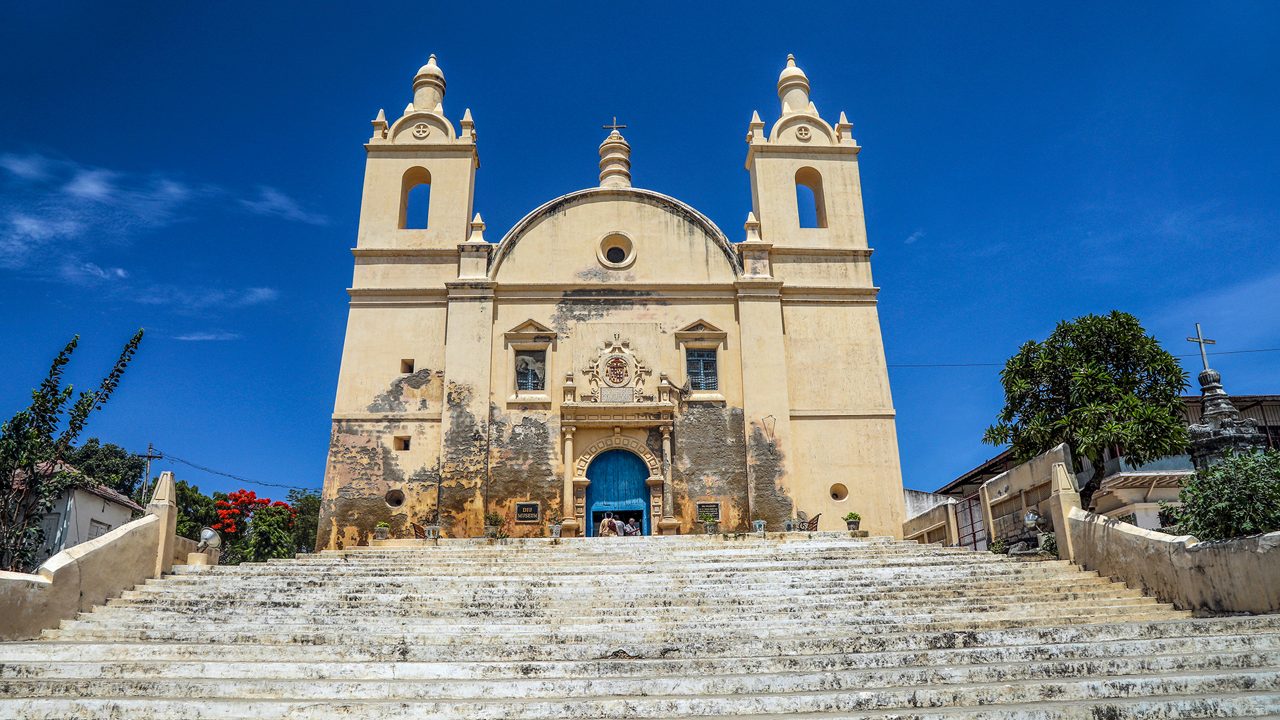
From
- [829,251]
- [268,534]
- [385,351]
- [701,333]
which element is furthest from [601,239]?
[268,534]

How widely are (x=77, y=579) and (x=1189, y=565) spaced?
12.0m

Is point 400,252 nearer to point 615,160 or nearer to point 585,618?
point 615,160

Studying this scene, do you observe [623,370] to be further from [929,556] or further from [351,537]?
[929,556]

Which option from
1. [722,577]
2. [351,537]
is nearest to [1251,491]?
[722,577]

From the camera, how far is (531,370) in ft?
67.7

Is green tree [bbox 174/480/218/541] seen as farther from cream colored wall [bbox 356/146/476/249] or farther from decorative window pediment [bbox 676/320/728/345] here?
decorative window pediment [bbox 676/320/728/345]

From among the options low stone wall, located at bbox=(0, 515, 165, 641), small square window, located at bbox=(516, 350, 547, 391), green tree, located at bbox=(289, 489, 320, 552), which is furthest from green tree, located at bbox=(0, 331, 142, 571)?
green tree, located at bbox=(289, 489, 320, 552)

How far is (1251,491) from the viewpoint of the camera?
1072 centimetres

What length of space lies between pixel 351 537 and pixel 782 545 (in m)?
9.57

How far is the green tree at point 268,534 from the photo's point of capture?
1021 inches

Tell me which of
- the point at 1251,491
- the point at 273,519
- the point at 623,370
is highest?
the point at 623,370

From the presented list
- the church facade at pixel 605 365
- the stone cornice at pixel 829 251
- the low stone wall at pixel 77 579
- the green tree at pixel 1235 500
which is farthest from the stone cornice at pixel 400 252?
the green tree at pixel 1235 500

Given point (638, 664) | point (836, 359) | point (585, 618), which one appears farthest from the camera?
point (836, 359)

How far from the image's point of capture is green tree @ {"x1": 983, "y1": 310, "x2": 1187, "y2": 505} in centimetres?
1429
